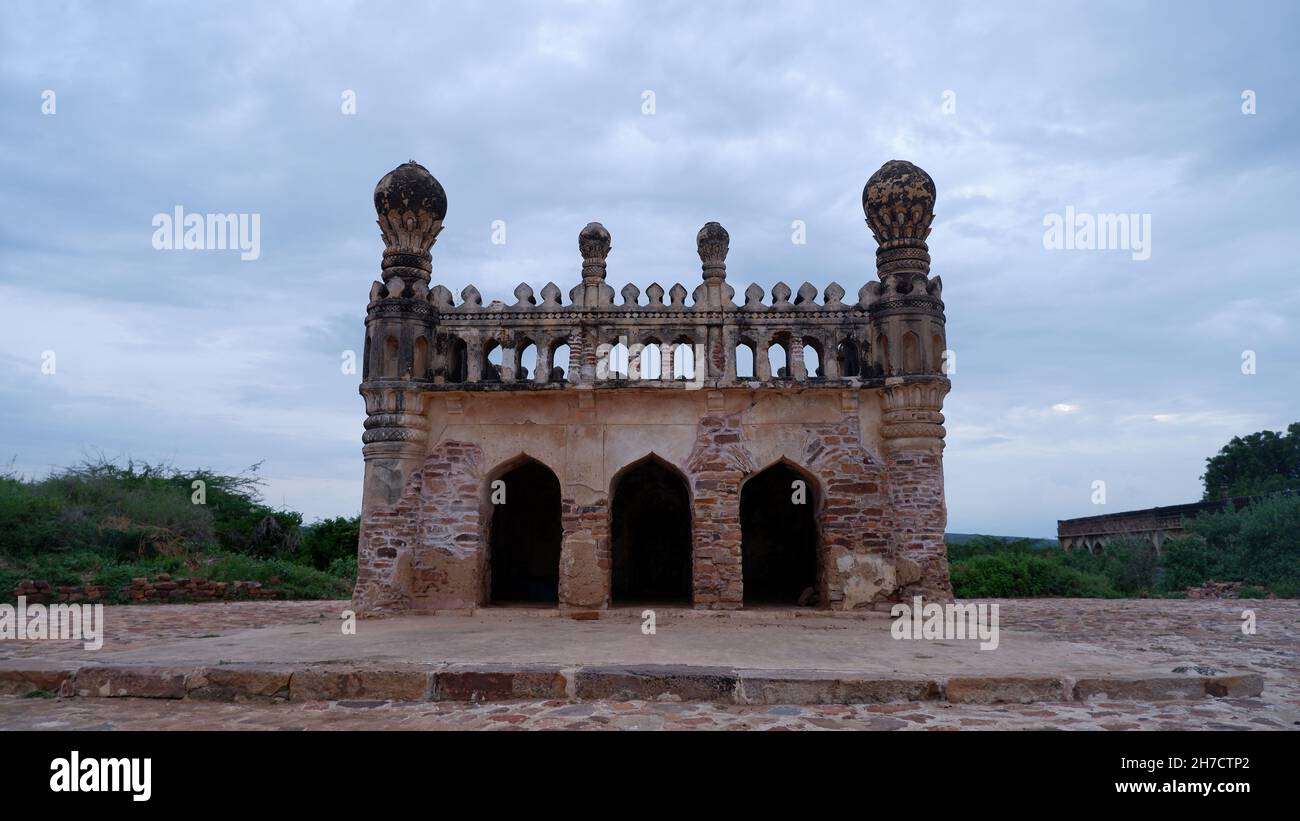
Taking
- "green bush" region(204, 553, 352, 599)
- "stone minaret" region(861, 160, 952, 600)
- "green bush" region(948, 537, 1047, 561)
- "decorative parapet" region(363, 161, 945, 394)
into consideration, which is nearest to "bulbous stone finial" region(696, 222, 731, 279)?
"decorative parapet" region(363, 161, 945, 394)

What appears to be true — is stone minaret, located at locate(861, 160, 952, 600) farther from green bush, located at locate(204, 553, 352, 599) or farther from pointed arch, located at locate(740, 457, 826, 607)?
green bush, located at locate(204, 553, 352, 599)

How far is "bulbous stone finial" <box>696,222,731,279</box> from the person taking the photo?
11430 mm

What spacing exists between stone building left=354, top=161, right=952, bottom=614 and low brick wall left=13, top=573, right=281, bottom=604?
21.0ft

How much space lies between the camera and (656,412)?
11234 millimetres

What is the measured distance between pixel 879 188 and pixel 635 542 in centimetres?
710

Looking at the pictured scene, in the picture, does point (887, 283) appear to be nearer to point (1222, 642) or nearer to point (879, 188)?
point (879, 188)

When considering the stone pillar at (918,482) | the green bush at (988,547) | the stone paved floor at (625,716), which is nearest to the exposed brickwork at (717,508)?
the stone pillar at (918,482)

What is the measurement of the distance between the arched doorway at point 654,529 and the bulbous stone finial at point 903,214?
536 centimetres

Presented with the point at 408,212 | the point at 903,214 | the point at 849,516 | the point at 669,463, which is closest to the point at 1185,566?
the point at 849,516

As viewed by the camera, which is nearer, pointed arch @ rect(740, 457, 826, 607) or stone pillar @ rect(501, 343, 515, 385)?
stone pillar @ rect(501, 343, 515, 385)

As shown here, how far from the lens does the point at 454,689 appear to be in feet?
19.2

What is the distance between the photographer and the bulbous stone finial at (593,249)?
458 inches
